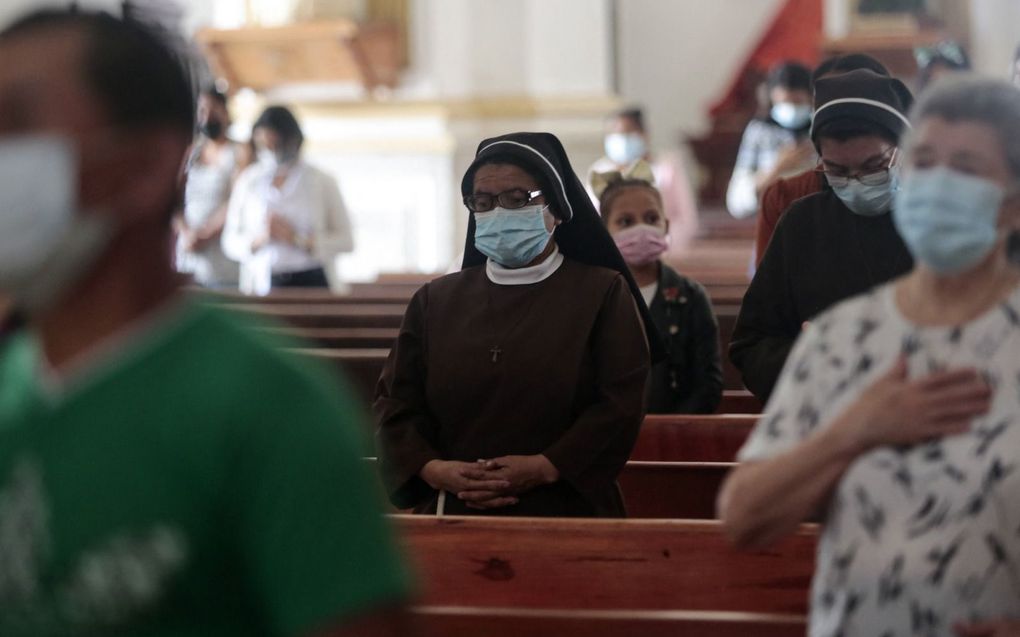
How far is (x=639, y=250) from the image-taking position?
17.9 feet

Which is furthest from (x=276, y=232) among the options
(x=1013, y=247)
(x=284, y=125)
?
(x=1013, y=247)

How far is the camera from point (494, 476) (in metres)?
3.95

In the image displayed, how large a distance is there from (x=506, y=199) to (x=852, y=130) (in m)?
0.86

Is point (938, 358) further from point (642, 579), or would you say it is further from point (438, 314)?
point (438, 314)

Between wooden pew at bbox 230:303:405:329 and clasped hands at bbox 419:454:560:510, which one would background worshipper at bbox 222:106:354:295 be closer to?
wooden pew at bbox 230:303:405:329

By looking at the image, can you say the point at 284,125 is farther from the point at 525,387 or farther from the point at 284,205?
the point at 525,387

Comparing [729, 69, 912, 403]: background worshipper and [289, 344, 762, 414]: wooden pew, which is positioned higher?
[729, 69, 912, 403]: background worshipper

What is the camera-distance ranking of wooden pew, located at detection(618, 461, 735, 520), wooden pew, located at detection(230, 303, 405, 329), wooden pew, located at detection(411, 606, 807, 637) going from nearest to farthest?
wooden pew, located at detection(411, 606, 807, 637) < wooden pew, located at detection(618, 461, 735, 520) < wooden pew, located at detection(230, 303, 405, 329)

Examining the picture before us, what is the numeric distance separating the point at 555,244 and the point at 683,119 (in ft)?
44.7

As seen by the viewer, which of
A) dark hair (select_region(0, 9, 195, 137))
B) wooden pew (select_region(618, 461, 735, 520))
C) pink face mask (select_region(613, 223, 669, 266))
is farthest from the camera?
pink face mask (select_region(613, 223, 669, 266))

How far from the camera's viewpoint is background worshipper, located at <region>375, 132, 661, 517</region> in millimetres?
4000

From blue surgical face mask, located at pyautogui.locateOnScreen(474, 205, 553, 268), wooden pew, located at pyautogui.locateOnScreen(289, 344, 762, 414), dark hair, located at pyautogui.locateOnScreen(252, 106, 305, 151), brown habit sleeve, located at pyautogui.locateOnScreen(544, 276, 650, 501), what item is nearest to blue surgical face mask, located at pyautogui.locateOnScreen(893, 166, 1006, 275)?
brown habit sleeve, located at pyautogui.locateOnScreen(544, 276, 650, 501)

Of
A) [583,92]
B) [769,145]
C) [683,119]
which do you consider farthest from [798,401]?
[683,119]

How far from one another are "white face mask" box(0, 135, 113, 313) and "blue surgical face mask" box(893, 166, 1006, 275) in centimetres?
108
